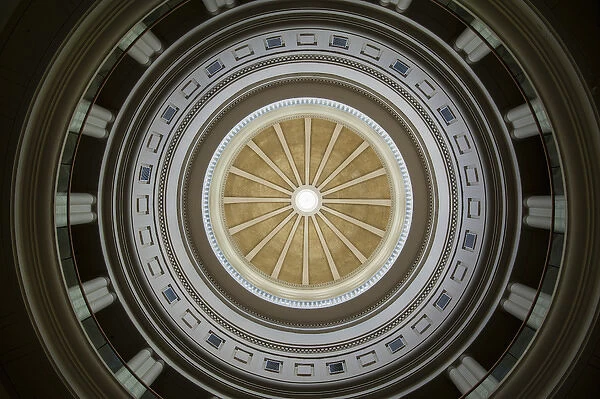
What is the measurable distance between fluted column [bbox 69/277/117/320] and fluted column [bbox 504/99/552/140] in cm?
1318

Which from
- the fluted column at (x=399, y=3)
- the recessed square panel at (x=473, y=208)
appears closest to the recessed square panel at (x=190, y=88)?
the fluted column at (x=399, y=3)

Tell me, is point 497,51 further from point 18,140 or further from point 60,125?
point 18,140

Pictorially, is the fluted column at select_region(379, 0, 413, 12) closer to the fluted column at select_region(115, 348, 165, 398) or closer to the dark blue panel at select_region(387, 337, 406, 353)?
the dark blue panel at select_region(387, 337, 406, 353)

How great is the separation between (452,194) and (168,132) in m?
11.3

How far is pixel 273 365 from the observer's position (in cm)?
1653

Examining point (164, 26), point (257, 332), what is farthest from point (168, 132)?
point (257, 332)

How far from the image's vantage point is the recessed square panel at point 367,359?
16219 mm

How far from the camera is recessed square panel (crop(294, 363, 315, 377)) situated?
53.7 ft

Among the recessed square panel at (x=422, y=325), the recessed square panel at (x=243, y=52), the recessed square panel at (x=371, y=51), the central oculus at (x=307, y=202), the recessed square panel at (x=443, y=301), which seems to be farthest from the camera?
the central oculus at (x=307, y=202)

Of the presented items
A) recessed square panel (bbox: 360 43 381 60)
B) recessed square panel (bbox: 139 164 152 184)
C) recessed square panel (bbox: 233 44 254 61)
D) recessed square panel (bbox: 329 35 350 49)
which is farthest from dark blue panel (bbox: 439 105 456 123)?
recessed square panel (bbox: 139 164 152 184)

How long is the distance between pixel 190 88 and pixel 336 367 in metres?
12.4

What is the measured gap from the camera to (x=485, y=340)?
13.8 metres

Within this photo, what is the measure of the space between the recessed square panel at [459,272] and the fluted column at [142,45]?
13.0 m

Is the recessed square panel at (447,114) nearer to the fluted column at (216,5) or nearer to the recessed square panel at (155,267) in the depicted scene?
the fluted column at (216,5)
